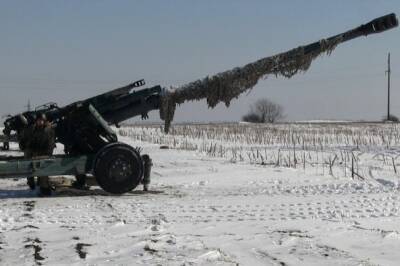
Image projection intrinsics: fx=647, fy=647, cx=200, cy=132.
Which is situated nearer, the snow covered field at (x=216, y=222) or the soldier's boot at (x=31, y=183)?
the snow covered field at (x=216, y=222)

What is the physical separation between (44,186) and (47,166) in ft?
1.81

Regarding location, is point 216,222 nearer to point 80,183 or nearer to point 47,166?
point 47,166

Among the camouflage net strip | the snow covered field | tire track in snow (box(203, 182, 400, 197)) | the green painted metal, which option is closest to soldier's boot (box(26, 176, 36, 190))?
the snow covered field

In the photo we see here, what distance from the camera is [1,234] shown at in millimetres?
7984

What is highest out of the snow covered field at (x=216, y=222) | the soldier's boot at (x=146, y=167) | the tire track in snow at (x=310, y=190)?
the soldier's boot at (x=146, y=167)

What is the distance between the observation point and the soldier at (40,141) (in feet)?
38.5

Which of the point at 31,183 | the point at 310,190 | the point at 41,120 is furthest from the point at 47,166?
the point at 310,190

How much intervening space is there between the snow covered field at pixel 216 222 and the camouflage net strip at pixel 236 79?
1.78m

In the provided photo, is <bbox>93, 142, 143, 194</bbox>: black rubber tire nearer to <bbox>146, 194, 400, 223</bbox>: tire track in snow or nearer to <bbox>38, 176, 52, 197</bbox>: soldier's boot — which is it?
<bbox>38, 176, 52, 197</bbox>: soldier's boot

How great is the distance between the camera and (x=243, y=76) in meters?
12.4

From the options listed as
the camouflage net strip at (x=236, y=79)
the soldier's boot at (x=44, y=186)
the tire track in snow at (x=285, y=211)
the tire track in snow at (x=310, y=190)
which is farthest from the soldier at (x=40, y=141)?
the tire track in snow at (x=310, y=190)

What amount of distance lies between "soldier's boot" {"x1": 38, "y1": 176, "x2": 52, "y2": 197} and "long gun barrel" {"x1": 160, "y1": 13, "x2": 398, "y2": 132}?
8.13ft

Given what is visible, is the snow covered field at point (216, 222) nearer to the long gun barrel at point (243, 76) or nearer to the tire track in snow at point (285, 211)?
the tire track in snow at point (285, 211)

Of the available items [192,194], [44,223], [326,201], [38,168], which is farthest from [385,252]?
[38,168]
